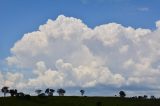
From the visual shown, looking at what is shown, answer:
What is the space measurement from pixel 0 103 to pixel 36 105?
657 inches

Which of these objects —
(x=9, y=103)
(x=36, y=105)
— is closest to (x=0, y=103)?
(x=9, y=103)

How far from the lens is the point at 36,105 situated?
200m

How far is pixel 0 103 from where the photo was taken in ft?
638

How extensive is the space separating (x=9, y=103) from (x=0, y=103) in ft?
14.4

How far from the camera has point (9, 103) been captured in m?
197

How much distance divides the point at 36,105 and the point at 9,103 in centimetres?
1249

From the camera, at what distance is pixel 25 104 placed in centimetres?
19762

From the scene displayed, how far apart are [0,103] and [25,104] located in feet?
37.4

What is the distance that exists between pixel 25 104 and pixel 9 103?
23.9 feet

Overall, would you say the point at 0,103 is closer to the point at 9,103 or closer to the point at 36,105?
the point at 9,103
